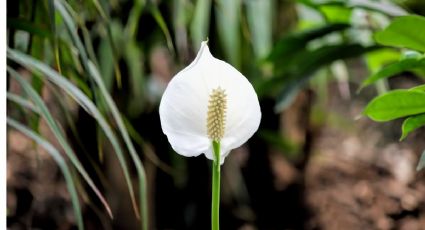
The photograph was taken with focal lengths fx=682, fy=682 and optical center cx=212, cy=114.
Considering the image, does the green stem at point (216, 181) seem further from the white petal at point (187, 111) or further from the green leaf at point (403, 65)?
the green leaf at point (403, 65)

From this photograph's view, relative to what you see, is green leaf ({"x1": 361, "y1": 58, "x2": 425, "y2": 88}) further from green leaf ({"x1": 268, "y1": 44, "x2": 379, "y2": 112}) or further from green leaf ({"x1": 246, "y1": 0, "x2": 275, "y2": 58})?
green leaf ({"x1": 246, "y1": 0, "x2": 275, "y2": 58})

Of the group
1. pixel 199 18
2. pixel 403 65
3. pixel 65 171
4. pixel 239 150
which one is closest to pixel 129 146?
pixel 65 171

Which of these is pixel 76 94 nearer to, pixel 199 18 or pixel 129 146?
pixel 129 146

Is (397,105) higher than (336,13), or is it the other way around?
(336,13)

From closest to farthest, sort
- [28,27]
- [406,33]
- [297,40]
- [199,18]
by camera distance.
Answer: [406,33] → [28,27] → [297,40] → [199,18]

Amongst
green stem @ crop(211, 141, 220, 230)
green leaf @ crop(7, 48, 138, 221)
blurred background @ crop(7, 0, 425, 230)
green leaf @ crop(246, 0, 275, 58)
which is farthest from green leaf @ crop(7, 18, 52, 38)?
green leaf @ crop(246, 0, 275, 58)

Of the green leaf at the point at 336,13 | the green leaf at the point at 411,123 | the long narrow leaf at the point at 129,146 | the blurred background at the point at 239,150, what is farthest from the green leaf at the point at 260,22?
the green leaf at the point at 411,123
